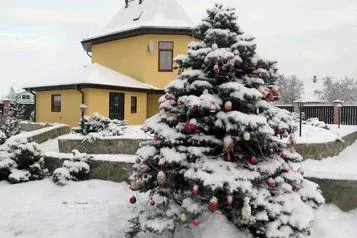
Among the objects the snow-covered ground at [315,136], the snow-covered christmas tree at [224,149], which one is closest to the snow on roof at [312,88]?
the snow-covered ground at [315,136]

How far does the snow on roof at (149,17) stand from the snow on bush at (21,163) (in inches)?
500

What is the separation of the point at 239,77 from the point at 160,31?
52.9 feet

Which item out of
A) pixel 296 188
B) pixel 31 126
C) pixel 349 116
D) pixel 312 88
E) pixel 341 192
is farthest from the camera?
pixel 312 88

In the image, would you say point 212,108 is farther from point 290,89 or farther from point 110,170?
point 290,89

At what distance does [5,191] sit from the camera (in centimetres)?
970

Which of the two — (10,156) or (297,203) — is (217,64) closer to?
(297,203)

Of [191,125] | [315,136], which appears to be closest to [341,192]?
[191,125]

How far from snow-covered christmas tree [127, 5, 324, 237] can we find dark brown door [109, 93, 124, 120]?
14542mm

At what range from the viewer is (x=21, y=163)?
419 inches

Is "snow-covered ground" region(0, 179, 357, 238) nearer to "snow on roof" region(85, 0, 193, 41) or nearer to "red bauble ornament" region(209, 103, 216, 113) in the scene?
"red bauble ornament" region(209, 103, 216, 113)

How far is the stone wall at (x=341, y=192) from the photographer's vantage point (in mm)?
7773

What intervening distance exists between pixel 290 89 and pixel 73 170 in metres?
40.2

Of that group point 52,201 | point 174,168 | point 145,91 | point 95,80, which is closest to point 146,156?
point 174,168

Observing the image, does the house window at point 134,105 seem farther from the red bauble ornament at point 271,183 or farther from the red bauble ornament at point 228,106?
the red bauble ornament at point 271,183
